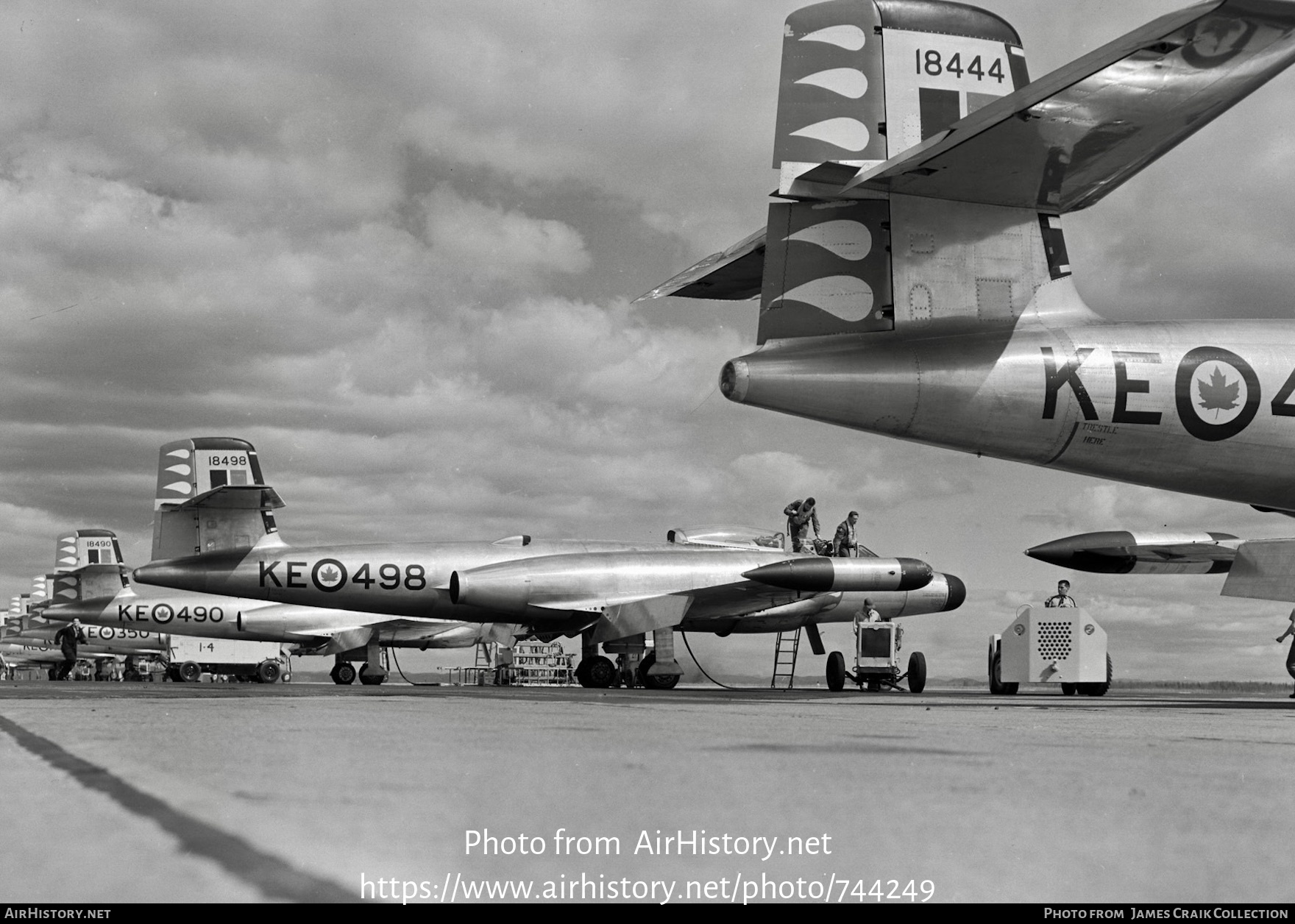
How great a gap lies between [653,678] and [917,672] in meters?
4.93

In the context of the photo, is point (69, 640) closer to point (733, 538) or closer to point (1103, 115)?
point (733, 538)

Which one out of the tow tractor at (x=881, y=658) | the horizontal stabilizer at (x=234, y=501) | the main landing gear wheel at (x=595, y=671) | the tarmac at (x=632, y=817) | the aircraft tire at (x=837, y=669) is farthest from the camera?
the horizontal stabilizer at (x=234, y=501)

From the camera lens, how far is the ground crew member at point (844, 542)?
21.2m

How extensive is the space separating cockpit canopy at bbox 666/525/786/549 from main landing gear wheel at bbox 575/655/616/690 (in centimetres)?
308

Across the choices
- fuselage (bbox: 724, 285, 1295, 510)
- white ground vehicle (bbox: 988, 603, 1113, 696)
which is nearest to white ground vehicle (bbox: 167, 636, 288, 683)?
white ground vehicle (bbox: 988, 603, 1113, 696)

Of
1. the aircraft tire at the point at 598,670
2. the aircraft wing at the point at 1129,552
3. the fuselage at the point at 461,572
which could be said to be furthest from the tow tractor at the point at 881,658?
the aircraft wing at the point at 1129,552

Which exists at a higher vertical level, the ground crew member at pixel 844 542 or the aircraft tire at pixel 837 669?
the ground crew member at pixel 844 542

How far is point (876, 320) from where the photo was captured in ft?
33.8

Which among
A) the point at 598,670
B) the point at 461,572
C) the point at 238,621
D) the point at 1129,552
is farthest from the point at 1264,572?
the point at 238,621

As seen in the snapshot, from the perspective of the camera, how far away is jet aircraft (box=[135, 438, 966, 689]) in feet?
71.4

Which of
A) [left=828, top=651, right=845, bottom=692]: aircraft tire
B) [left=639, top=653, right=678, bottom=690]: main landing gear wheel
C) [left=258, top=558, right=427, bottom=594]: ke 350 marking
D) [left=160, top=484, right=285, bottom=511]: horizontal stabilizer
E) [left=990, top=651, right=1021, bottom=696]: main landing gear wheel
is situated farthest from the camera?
[left=160, top=484, right=285, bottom=511]: horizontal stabilizer

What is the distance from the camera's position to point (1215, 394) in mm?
10625

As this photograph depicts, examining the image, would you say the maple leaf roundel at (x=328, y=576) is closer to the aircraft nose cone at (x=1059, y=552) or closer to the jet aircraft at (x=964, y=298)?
the aircraft nose cone at (x=1059, y=552)

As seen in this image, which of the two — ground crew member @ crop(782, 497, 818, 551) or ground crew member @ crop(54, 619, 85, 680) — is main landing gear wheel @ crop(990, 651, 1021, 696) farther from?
ground crew member @ crop(54, 619, 85, 680)
